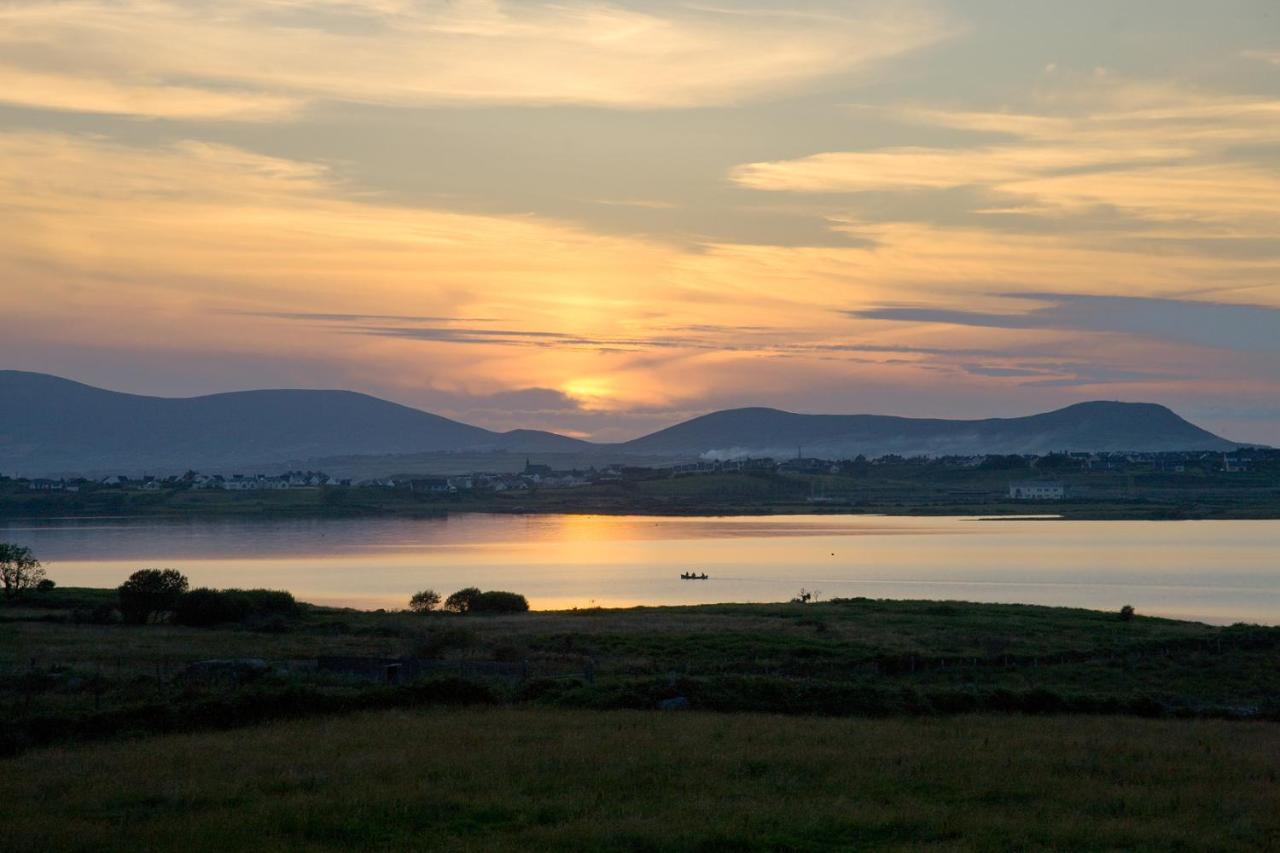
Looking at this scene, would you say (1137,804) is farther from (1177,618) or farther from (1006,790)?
(1177,618)

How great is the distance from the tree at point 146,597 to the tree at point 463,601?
1274cm

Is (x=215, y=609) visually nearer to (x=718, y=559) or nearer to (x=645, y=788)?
(x=645, y=788)

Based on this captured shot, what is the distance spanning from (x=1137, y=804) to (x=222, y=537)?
5158 inches

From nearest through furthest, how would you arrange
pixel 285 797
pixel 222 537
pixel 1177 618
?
pixel 285 797 → pixel 1177 618 → pixel 222 537

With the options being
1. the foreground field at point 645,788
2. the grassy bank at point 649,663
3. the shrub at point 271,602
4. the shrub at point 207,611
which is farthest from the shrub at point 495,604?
the foreground field at point 645,788

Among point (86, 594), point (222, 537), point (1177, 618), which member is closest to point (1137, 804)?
point (1177, 618)

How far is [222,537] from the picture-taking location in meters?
138

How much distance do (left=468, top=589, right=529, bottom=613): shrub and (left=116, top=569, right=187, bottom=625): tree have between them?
42.9 ft

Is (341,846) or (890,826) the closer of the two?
(341,846)

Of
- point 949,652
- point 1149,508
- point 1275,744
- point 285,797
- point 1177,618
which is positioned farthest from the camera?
point 1149,508

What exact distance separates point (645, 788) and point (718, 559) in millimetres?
91152

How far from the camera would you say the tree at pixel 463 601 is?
61.2m

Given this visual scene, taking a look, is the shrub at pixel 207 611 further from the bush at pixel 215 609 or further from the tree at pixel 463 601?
the tree at pixel 463 601

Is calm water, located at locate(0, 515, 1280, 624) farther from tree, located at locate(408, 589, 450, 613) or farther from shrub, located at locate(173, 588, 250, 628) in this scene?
shrub, located at locate(173, 588, 250, 628)
